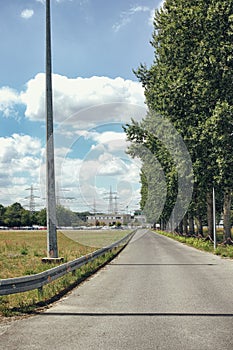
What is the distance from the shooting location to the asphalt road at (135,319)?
626 cm

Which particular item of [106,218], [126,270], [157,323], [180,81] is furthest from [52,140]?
[106,218]

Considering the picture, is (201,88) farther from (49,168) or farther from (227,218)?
(49,168)

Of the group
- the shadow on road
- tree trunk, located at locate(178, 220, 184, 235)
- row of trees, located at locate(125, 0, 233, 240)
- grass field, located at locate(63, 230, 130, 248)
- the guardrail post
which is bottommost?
grass field, located at locate(63, 230, 130, 248)

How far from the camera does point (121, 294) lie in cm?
1082

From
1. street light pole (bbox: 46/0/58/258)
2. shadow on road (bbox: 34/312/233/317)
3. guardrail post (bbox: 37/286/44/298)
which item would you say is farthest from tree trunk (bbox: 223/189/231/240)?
shadow on road (bbox: 34/312/233/317)

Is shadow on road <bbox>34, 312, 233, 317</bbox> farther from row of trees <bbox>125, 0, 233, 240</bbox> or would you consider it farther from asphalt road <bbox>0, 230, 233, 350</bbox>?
row of trees <bbox>125, 0, 233, 240</bbox>

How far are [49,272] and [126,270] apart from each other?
6.66 metres

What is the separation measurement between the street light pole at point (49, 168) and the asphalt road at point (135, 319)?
3691 millimetres

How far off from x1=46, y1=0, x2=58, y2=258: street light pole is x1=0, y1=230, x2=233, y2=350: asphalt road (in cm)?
369

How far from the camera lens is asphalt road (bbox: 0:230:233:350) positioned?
247 inches

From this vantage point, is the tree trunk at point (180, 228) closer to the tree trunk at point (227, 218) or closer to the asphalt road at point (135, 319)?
the tree trunk at point (227, 218)

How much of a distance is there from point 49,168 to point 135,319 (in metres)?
9.95

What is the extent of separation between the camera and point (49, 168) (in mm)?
16953

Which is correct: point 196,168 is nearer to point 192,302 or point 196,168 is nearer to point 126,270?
point 126,270
